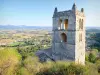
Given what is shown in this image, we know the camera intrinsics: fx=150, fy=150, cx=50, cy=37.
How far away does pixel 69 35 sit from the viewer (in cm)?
1714

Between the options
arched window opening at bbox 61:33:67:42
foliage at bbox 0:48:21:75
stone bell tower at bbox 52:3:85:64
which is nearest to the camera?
foliage at bbox 0:48:21:75

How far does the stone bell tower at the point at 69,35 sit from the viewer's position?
16734mm

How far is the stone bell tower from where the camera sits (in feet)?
54.9

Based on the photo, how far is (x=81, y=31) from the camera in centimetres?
1828

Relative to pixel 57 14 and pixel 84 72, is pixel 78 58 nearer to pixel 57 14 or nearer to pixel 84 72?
pixel 84 72

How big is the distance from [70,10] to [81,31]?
314cm

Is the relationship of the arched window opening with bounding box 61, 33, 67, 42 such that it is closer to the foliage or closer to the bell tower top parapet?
the bell tower top parapet

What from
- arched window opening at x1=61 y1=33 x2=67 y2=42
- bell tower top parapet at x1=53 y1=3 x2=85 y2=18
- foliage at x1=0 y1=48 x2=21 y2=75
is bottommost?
foliage at x1=0 y1=48 x2=21 y2=75

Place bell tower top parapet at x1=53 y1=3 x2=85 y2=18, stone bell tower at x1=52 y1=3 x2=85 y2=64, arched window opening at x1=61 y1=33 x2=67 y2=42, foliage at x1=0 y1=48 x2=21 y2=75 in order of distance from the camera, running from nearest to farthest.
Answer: foliage at x1=0 y1=48 x2=21 y2=75 → bell tower top parapet at x1=53 y1=3 x2=85 y2=18 → stone bell tower at x1=52 y1=3 x2=85 y2=64 → arched window opening at x1=61 y1=33 x2=67 y2=42

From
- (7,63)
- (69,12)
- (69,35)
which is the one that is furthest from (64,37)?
(7,63)

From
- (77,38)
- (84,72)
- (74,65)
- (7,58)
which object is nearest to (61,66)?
(74,65)

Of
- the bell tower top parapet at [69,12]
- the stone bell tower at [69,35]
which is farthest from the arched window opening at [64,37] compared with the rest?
the bell tower top parapet at [69,12]

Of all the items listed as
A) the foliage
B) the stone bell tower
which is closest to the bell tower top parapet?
the stone bell tower

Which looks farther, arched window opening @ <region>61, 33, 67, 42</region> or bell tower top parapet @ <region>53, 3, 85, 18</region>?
arched window opening @ <region>61, 33, 67, 42</region>
